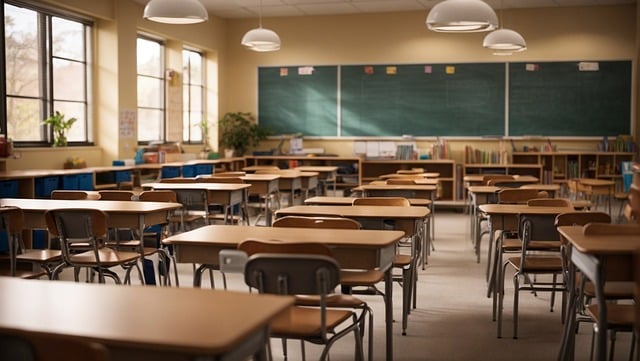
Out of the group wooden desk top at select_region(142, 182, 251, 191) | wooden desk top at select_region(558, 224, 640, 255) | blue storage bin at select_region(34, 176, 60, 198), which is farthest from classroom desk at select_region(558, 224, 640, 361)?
blue storage bin at select_region(34, 176, 60, 198)

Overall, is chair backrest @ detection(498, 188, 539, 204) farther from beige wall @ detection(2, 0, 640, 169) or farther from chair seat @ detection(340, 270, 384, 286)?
beige wall @ detection(2, 0, 640, 169)

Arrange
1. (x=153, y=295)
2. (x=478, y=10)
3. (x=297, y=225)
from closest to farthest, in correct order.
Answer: (x=153, y=295) < (x=297, y=225) < (x=478, y=10)

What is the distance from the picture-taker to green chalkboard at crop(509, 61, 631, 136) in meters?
12.8

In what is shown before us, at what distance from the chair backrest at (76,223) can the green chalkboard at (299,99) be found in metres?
9.26

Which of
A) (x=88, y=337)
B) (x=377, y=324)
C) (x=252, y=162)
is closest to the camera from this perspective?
(x=88, y=337)

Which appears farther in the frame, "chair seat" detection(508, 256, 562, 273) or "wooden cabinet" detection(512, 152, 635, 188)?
"wooden cabinet" detection(512, 152, 635, 188)

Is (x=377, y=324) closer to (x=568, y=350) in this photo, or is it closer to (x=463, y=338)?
(x=463, y=338)

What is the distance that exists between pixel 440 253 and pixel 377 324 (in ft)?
10.5

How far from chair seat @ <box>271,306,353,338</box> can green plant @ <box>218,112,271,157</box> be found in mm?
10509

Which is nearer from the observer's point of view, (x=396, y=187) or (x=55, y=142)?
(x=396, y=187)

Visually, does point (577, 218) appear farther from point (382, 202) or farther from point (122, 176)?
point (122, 176)

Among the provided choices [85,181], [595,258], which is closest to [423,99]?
[85,181]

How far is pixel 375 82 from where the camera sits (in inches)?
536

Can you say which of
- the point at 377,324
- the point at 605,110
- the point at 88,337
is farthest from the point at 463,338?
the point at 605,110
